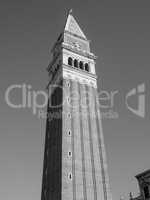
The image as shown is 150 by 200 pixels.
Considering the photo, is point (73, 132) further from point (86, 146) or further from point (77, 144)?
point (86, 146)

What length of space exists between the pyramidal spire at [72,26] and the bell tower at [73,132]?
15.0ft

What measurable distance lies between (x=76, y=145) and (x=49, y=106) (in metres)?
11.7

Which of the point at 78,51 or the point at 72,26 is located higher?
the point at 72,26

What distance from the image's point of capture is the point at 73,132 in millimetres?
34656

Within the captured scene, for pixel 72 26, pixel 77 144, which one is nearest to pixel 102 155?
pixel 77 144

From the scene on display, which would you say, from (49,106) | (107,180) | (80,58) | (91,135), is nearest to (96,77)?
(80,58)

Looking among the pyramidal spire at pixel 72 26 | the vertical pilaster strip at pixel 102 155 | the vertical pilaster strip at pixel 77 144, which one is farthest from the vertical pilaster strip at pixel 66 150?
the pyramidal spire at pixel 72 26

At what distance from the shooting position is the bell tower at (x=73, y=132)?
3034 cm

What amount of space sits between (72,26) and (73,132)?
30.0 metres

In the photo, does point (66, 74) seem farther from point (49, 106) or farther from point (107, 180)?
point (107, 180)

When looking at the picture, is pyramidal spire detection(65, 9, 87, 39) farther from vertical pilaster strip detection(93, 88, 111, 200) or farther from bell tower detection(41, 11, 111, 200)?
vertical pilaster strip detection(93, 88, 111, 200)

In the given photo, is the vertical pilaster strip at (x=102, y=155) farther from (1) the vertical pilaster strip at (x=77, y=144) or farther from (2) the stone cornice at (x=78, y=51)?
(2) the stone cornice at (x=78, y=51)

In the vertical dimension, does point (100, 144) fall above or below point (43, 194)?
above

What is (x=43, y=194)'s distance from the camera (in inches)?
1336
